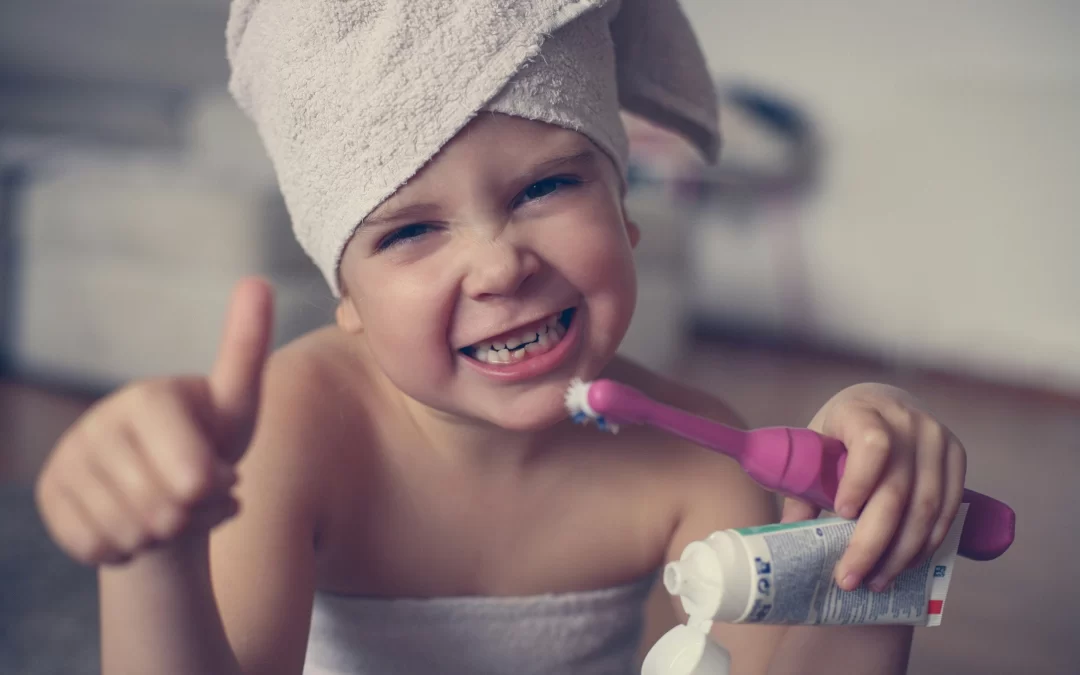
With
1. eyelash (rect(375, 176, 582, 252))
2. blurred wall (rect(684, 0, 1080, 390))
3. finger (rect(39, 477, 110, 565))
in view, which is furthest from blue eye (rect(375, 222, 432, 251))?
blurred wall (rect(684, 0, 1080, 390))

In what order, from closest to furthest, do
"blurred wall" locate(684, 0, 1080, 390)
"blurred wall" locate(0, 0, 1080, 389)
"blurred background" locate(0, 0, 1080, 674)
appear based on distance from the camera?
"blurred background" locate(0, 0, 1080, 674), "blurred wall" locate(0, 0, 1080, 389), "blurred wall" locate(684, 0, 1080, 390)

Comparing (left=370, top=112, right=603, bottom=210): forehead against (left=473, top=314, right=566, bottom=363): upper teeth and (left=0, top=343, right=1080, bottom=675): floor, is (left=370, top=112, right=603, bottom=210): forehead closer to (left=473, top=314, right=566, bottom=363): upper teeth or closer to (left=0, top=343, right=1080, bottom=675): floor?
(left=473, top=314, right=566, bottom=363): upper teeth

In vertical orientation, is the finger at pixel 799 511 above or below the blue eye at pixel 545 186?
below

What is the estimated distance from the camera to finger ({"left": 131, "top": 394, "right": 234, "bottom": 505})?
337 mm

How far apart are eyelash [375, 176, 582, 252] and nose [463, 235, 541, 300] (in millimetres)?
31

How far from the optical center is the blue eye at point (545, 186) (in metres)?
0.52

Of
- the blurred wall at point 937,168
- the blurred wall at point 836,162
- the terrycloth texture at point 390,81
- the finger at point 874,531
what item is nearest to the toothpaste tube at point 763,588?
the finger at point 874,531

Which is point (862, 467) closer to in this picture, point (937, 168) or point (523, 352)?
point (523, 352)

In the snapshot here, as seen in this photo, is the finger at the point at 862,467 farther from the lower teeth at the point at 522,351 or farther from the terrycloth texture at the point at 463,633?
the terrycloth texture at the point at 463,633

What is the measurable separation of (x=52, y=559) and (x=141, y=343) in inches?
18.5

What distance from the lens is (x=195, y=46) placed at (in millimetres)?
2449

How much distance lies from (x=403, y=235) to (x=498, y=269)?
7 centimetres

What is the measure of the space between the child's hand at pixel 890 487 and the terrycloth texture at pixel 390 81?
0.21 meters

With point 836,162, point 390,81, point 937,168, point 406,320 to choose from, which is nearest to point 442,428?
point 406,320
